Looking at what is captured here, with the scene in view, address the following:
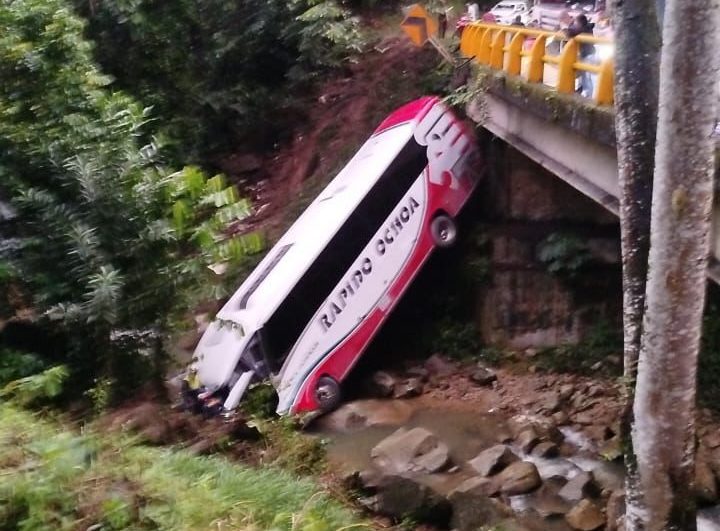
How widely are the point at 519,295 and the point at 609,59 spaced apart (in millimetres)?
5309

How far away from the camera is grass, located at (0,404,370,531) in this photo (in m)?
3.29

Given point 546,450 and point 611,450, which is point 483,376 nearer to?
point 546,450

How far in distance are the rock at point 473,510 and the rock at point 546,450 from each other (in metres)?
1.50

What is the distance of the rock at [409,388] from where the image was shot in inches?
431

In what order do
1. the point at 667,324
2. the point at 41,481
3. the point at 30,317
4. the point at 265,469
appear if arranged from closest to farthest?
the point at 41,481
the point at 667,324
the point at 265,469
the point at 30,317

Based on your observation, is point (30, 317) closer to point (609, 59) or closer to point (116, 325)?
point (116, 325)

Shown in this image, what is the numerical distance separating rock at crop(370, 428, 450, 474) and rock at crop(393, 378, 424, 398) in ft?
5.20

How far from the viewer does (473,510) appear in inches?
283

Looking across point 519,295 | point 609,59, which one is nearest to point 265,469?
point 609,59

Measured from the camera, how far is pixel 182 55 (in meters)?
15.3

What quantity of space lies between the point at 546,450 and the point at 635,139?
4.70m

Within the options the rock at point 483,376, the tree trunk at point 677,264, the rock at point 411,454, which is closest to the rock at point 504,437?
the rock at point 411,454

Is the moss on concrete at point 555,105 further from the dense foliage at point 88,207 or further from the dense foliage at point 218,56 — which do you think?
the dense foliage at point 218,56

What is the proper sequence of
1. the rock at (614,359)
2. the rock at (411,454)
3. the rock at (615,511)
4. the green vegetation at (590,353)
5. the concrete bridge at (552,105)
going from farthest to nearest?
the green vegetation at (590,353) < the rock at (614,359) < the rock at (411,454) < the concrete bridge at (552,105) < the rock at (615,511)
